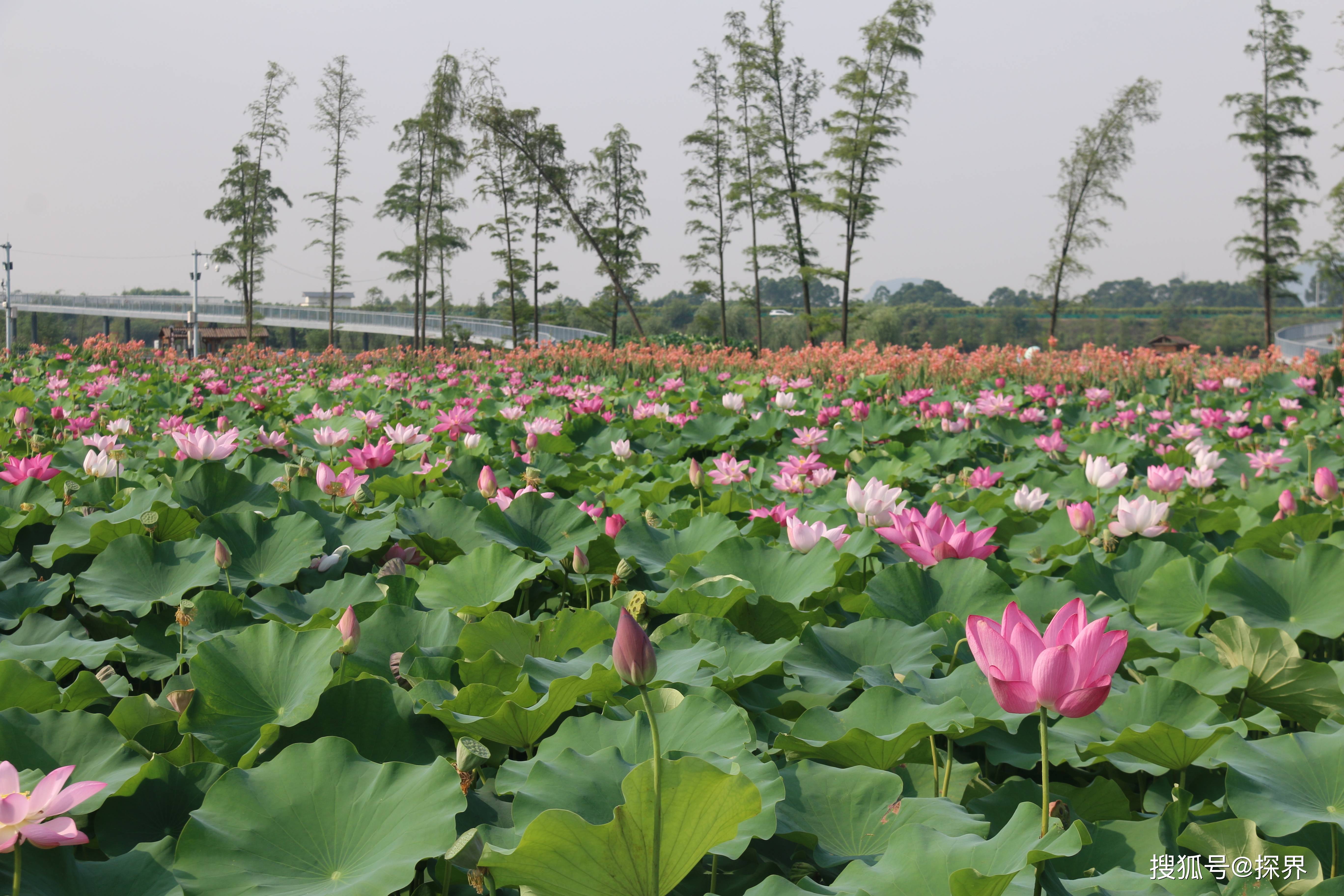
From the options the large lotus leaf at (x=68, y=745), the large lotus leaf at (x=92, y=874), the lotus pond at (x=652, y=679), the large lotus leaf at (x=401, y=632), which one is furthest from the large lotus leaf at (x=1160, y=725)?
the large lotus leaf at (x=68, y=745)

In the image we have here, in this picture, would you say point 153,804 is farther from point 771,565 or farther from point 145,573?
point 771,565

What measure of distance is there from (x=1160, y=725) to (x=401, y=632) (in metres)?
1.11

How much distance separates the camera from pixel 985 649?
33.0 inches

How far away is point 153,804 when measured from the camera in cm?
90

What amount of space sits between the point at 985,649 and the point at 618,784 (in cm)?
43

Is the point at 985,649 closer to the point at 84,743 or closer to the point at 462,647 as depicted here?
the point at 462,647

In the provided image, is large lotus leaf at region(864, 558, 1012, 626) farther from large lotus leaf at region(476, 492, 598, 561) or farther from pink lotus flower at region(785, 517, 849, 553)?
large lotus leaf at region(476, 492, 598, 561)

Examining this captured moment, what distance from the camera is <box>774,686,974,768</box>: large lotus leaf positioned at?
992 millimetres

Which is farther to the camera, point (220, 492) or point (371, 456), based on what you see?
point (371, 456)

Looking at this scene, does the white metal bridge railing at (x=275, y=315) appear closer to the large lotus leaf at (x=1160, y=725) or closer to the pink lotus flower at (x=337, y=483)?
the pink lotus flower at (x=337, y=483)

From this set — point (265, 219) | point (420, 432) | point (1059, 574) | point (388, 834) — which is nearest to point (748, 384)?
point (420, 432)

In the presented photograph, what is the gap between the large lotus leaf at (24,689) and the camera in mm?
1035

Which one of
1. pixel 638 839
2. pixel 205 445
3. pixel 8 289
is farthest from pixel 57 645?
pixel 8 289

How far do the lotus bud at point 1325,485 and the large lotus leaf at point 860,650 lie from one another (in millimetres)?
1684
